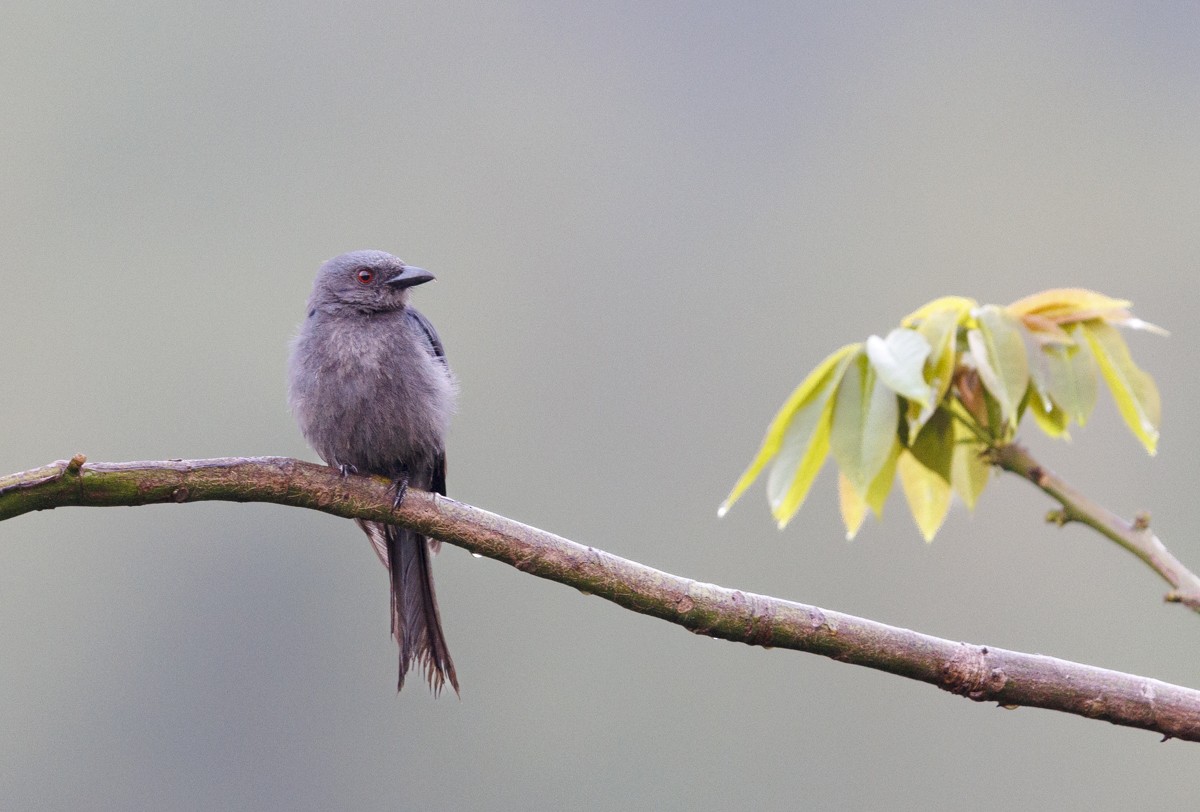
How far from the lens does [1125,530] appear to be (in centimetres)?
321

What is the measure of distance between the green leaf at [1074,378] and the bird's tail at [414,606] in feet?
7.31

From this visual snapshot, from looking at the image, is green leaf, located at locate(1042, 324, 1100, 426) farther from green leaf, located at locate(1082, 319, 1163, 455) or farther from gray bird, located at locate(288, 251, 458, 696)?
gray bird, located at locate(288, 251, 458, 696)

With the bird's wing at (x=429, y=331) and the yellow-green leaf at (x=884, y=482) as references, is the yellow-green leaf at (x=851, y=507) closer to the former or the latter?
the yellow-green leaf at (x=884, y=482)

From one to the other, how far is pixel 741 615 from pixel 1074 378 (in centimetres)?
101

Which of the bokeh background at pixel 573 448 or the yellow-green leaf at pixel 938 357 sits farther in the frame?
the bokeh background at pixel 573 448

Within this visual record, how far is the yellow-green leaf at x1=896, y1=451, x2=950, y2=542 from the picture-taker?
12.7ft

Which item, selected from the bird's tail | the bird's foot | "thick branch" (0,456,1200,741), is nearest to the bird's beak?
the bird's tail

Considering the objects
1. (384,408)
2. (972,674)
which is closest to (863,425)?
(972,674)

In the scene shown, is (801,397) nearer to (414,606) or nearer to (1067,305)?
(1067,305)

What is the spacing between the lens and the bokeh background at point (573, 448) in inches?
1543

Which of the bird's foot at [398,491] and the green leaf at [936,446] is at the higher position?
the green leaf at [936,446]

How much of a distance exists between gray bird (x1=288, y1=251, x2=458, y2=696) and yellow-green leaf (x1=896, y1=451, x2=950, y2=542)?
201 centimetres

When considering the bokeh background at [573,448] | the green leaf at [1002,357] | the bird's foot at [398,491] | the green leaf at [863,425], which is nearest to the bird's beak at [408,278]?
the bird's foot at [398,491]

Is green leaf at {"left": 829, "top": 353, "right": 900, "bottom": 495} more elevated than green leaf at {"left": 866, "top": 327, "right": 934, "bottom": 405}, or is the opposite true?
green leaf at {"left": 866, "top": 327, "right": 934, "bottom": 405}
